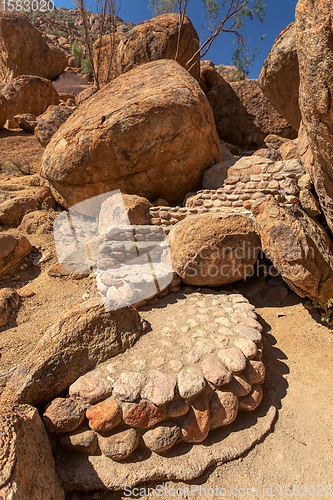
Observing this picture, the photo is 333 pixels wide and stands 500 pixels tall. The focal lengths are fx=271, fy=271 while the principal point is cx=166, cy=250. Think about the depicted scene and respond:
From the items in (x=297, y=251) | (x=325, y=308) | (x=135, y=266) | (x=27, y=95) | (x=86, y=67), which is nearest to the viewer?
(x=297, y=251)

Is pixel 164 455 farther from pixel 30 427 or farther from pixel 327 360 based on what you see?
pixel 327 360

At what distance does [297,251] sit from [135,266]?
181cm

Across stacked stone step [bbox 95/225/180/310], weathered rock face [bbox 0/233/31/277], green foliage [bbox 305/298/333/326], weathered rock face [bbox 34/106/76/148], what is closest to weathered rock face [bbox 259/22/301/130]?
stacked stone step [bbox 95/225/180/310]

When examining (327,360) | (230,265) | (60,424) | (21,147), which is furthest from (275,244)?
(21,147)

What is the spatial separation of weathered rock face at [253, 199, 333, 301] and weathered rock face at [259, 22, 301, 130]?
3.22 metres

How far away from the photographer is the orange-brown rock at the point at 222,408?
1829mm

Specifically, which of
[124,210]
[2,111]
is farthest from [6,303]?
[2,111]

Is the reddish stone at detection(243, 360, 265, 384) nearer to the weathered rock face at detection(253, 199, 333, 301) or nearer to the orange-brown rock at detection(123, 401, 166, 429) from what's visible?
the orange-brown rock at detection(123, 401, 166, 429)

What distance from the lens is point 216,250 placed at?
298 centimetres

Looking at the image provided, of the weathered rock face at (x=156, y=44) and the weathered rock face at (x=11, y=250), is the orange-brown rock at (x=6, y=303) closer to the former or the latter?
the weathered rock face at (x=11, y=250)

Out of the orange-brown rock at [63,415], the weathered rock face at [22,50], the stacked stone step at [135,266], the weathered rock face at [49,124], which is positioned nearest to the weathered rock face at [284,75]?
the stacked stone step at [135,266]

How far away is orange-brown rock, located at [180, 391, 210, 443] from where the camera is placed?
175 cm

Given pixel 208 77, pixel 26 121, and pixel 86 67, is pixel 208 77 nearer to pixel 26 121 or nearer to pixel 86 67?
pixel 26 121

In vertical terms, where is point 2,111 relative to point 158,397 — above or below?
above
